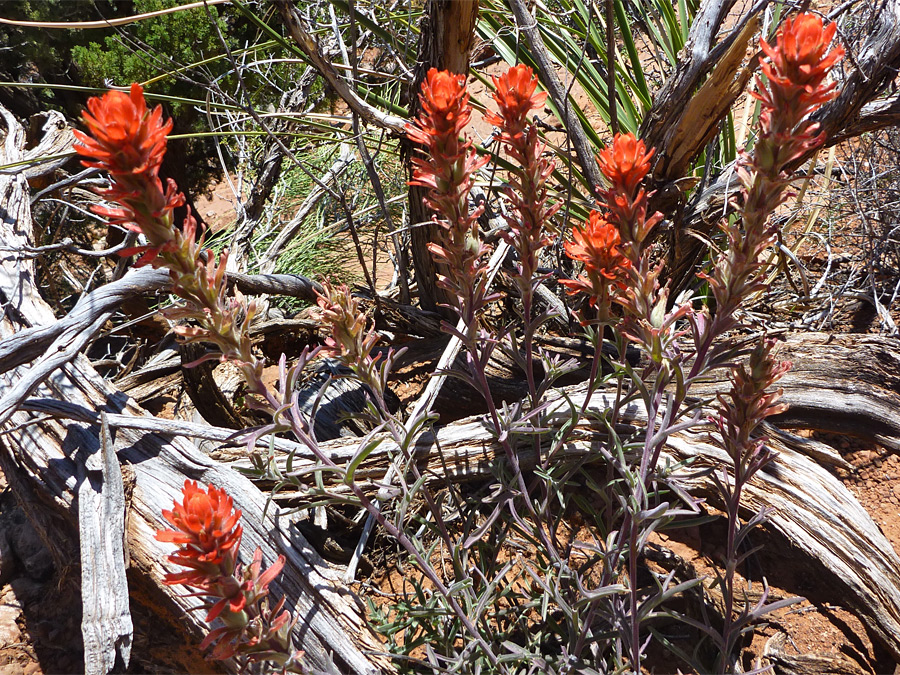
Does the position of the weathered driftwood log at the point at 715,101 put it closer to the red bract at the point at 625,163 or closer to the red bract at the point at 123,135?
the red bract at the point at 625,163

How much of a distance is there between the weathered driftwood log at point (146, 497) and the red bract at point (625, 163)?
112 centimetres

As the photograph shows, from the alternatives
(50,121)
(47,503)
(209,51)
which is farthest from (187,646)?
(209,51)

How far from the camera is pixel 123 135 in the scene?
0.86 metres

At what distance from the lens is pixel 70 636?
2131 mm

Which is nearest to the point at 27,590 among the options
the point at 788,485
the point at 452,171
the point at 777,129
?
the point at 452,171

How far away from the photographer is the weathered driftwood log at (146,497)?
160 centimetres

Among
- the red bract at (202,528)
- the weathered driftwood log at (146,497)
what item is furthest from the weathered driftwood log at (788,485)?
the red bract at (202,528)

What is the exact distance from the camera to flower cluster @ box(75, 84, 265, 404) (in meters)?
0.86

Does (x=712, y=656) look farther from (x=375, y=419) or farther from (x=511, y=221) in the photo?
(x=511, y=221)

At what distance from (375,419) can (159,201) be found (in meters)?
0.69

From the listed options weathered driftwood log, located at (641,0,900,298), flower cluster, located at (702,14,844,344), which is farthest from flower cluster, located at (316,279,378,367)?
weathered driftwood log, located at (641,0,900,298)

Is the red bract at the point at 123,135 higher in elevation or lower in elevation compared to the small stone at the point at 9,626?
higher

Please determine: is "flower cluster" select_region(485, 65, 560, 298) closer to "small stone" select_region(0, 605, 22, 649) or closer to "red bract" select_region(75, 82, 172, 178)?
"red bract" select_region(75, 82, 172, 178)

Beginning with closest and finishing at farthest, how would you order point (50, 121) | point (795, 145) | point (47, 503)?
point (795, 145) < point (47, 503) < point (50, 121)
